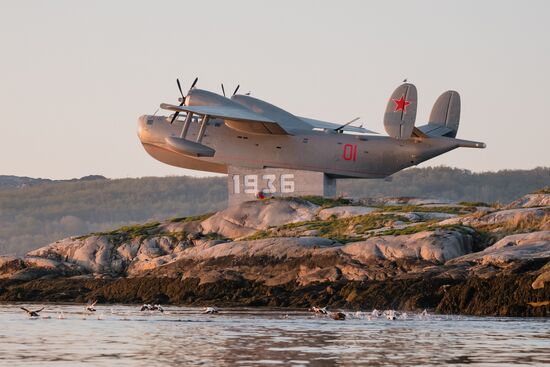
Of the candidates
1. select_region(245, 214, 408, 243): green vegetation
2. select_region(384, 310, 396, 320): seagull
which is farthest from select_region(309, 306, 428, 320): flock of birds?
select_region(245, 214, 408, 243): green vegetation

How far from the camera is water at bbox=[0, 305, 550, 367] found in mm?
29578

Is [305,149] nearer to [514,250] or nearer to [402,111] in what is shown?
[402,111]

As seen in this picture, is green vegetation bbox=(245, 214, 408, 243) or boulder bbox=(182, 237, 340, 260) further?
green vegetation bbox=(245, 214, 408, 243)

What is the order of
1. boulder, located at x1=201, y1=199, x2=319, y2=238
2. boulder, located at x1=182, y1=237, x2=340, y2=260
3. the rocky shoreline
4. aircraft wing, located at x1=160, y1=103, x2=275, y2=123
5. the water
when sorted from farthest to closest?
1. aircraft wing, located at x1=160, y1=103, x2=275, y2=123
2. boulder, located at x1=201, y1=199, x2=319, y2=238
3. boulder, located at x1=182, y1=237, x2=340, y2=260
4. the rocky shoreline
5. the water

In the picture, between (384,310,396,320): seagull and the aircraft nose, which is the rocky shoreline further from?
the aircraft nose

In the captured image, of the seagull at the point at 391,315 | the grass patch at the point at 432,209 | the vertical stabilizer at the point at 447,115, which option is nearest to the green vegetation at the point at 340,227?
the grass patch at the point at 432,209

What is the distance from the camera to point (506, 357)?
2988 centimetres

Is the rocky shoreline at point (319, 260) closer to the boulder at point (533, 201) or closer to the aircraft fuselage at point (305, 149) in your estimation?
the boulder at point (533, 201)

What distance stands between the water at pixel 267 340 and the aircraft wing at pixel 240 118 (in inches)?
942

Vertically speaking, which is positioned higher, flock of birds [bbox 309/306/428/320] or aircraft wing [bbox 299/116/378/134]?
aircraft wing [bbox 299/116/378/134]

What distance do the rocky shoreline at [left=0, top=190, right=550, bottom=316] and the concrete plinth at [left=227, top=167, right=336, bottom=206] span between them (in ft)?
7.66

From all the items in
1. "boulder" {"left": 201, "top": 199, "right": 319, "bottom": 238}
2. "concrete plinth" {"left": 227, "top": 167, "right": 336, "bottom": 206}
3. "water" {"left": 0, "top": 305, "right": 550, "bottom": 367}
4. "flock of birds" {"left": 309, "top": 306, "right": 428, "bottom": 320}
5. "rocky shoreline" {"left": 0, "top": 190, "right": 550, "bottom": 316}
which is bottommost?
"water" {"left": 0, "top": 305, "right": 550, "bottom": 367}

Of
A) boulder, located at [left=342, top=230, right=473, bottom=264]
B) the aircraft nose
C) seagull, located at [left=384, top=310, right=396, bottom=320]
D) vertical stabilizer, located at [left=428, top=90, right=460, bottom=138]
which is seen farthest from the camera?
the aircraft nose

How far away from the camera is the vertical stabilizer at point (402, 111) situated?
65500 mm
